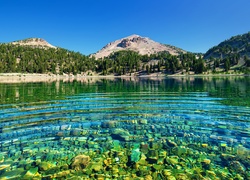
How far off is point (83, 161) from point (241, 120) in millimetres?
14953

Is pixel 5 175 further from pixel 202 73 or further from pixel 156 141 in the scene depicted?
pixel 202 73

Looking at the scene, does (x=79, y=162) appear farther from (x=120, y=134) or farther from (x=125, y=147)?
(x=120, y=134)

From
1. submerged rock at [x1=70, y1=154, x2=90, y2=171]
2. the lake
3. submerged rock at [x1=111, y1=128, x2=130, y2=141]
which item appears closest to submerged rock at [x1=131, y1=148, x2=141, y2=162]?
the lake

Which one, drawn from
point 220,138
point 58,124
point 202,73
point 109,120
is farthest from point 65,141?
point 202,73

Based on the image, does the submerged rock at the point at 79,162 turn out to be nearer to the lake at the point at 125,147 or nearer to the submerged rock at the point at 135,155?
the lake at the point at 125,147

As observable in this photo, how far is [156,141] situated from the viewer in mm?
12352

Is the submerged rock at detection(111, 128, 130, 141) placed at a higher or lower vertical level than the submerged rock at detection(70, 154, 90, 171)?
higher

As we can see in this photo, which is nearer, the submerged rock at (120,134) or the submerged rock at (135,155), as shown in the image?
the submerged rock at (135,155)

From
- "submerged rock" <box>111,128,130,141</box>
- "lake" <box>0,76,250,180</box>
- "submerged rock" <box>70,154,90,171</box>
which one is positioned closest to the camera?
"lake" <box>0,76,250,180</box>

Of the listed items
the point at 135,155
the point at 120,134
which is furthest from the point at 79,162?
A: the point at 120,134

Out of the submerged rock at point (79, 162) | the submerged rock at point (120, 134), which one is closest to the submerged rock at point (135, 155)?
the submerged rock at point (120, 134)

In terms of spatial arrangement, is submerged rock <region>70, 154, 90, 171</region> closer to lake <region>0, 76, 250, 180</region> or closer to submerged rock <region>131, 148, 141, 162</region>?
lake <region>0, 76, 250, 180</region>

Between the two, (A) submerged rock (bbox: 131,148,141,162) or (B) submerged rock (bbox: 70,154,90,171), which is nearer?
(B) submerged rock (bbox: 70,154,90,171)

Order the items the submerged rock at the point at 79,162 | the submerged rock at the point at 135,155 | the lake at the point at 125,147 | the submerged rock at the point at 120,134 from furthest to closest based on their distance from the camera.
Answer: the submerged rock at the point at 120,134, the submerged rock at the point at 135,155, the submerged rock at the point at 79,162, the lake at the point at 125,147
